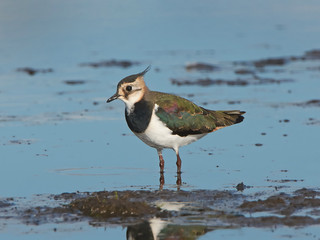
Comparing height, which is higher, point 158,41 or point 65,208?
point 158,41

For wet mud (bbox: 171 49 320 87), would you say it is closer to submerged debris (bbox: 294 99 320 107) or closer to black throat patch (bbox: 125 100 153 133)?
submerged debris (bbox: 294 99 320 107)

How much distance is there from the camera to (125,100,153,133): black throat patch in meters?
10.1

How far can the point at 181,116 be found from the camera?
34.4 ft

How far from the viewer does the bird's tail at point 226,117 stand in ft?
36.4

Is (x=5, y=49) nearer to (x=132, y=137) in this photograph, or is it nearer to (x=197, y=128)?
(x=132, y=137)

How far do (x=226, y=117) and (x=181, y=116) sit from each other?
1043 mm

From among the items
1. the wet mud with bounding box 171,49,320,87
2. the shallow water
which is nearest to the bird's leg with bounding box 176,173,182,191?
the shallow water

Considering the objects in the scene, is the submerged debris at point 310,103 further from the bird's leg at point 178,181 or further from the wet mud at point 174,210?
the wet mud at point 174,210

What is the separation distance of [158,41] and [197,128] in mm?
11805

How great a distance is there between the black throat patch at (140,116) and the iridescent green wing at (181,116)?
0.14 m

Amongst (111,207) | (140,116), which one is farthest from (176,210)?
(140,116)

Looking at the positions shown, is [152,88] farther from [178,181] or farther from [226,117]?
[178,181]

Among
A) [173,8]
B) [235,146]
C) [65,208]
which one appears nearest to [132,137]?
[235,146]

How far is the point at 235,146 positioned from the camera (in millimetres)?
11656
